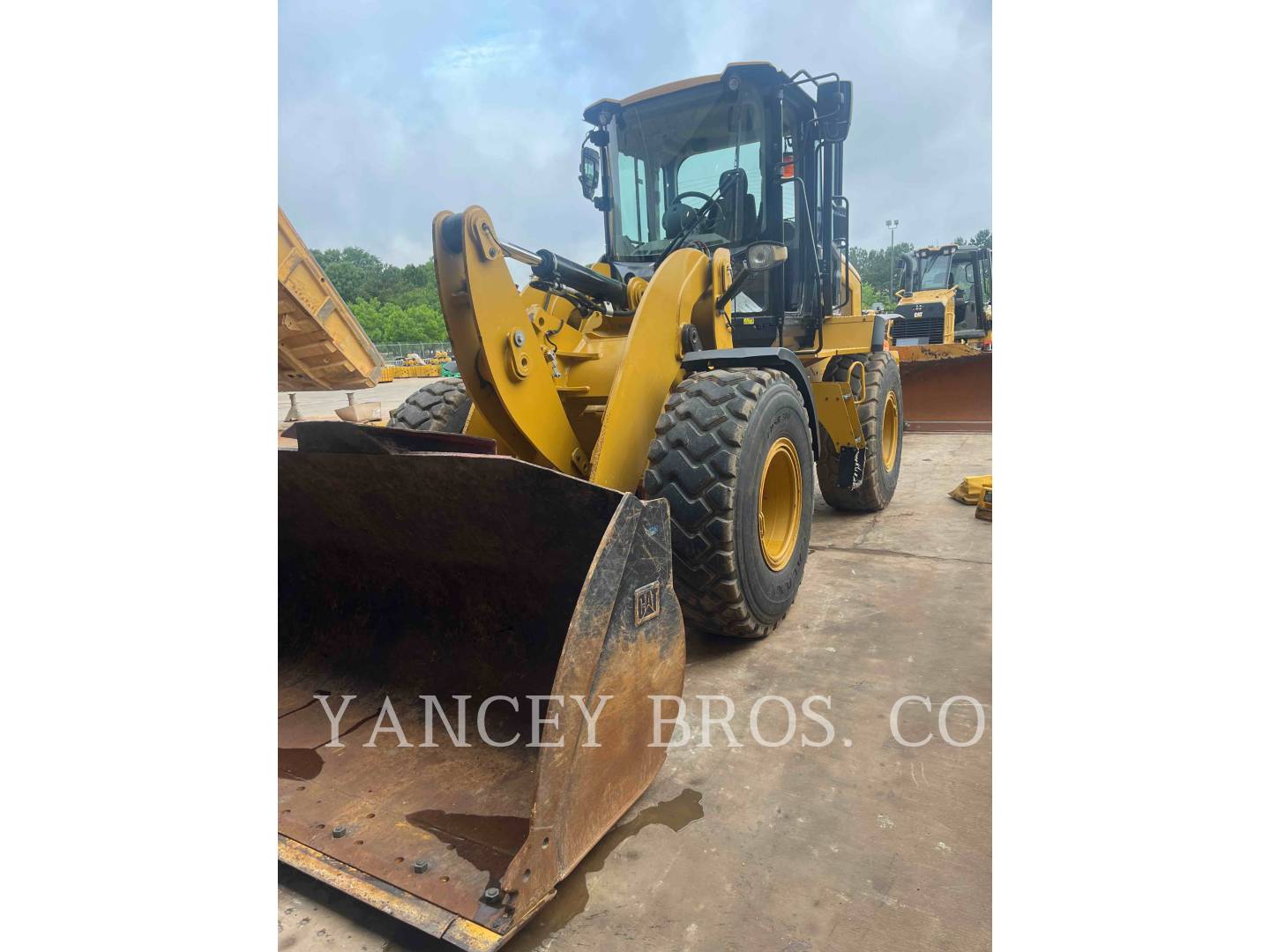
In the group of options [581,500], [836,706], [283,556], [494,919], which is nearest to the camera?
[494,919]

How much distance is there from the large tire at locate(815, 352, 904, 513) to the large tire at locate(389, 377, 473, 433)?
2502mm

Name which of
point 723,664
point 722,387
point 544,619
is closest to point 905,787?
point 723,664

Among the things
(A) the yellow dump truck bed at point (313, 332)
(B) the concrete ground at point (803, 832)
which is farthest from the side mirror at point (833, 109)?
(A) the yellow dump truck bed at point (313, 332)

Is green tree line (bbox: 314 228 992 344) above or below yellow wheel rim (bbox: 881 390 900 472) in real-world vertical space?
above

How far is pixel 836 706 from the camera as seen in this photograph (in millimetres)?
2828

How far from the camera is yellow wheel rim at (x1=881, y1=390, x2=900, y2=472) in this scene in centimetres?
633

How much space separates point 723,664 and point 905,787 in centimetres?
100

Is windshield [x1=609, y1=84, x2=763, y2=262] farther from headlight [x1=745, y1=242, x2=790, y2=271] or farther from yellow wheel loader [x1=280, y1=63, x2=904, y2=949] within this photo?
headlight [x1=745, y1=242, x2=790, y2=271]

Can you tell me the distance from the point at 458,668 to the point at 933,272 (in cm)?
1458

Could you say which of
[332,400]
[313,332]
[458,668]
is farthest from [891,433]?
[332,400]

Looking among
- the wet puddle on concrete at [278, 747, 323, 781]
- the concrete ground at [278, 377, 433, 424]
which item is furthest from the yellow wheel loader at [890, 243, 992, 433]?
the wet puddle on concrete at [278, 747, 323, 781]

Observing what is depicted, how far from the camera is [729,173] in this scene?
14.5 feet

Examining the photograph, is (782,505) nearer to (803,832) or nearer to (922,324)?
(803,832)

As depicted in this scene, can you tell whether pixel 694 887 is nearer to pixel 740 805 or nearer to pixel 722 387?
pixel 740 805
